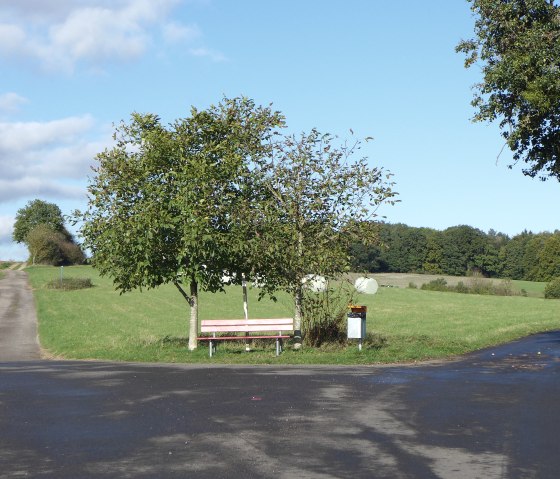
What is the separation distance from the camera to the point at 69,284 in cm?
7519

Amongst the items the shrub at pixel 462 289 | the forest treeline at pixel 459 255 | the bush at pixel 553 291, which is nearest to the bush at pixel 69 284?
the shrub at pixel 462 289

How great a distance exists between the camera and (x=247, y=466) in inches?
313

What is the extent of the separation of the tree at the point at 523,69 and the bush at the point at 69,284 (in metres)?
58.0

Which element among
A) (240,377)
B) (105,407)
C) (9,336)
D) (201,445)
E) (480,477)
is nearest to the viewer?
(480,477)

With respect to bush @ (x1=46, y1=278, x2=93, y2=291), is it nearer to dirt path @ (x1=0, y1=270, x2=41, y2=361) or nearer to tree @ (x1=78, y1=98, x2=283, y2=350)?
dirt path @ (x1=0, y1=270, x2=41, y2=361)

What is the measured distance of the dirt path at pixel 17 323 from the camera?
2756cm

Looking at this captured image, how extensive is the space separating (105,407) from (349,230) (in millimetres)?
11212

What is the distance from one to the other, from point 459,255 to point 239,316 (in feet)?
304

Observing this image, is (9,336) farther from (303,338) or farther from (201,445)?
(201,445)

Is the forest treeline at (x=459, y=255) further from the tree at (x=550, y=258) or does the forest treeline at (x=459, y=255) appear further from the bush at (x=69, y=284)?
the bush at (x=69, y=284)

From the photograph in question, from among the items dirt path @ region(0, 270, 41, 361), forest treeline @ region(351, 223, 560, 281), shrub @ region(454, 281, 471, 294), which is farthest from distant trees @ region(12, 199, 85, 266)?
shrub @ region(454, 281, 471, 294)

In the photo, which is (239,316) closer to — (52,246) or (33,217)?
(52,246)

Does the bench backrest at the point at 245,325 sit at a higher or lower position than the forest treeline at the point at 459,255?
lower

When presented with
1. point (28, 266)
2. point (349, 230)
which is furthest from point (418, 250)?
point (349, 230)
